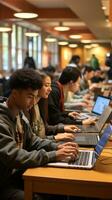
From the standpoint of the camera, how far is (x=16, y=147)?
192 centimetres

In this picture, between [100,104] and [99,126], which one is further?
[100,104]

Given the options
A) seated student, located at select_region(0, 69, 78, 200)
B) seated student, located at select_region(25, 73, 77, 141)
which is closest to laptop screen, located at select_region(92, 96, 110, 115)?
seated student, located at select_region(25, 73, 77, 141)

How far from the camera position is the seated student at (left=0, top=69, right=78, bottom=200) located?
6.22 ft

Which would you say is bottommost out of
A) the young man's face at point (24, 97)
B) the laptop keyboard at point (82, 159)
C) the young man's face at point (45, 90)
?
the laptop keyboard at point (82, 159)

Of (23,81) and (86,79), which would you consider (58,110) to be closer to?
(23,81)

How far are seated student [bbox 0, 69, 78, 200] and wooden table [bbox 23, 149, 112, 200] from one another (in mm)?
90

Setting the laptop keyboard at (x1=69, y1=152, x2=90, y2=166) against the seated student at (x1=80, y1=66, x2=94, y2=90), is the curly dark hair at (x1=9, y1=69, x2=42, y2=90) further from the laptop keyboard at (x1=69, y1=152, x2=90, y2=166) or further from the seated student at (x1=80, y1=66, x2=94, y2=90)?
the seated student at (x1=80, y1=66, x2=94, y2=90)

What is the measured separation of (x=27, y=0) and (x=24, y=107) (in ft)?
19.6

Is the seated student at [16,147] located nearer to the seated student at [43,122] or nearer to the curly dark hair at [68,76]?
the seated student at [43,122]

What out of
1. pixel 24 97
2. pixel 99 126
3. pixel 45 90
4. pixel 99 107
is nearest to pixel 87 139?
pixel 99 126

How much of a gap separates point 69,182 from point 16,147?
341 mm

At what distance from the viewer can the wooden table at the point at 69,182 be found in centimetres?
174

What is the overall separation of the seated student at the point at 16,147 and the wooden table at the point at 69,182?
0.29ft

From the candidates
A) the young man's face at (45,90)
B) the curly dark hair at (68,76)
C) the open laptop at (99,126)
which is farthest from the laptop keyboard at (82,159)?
the curly dark hair at (68,76)
